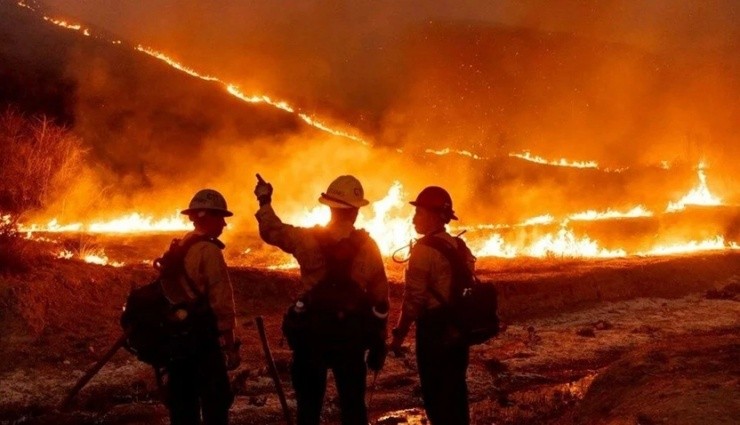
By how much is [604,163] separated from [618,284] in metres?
30.9

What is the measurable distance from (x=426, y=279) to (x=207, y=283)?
1.61 m

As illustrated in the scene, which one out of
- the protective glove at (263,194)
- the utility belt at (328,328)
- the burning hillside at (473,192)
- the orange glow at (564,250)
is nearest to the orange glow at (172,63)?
the burning hillside at (473,192)

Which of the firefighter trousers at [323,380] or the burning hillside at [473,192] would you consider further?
the burning hillside at [473,192]

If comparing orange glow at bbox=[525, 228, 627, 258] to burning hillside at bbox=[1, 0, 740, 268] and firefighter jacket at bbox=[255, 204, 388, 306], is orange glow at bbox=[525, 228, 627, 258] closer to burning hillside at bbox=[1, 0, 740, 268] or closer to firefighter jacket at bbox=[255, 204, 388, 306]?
burning hillside at bbox=[1, 0, 740, 268]

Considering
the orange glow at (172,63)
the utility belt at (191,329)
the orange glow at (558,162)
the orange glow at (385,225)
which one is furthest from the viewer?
the orange glow at (172,63)

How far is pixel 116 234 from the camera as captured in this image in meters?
19.9

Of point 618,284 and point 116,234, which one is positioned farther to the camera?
point 116,234

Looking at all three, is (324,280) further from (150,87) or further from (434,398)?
(150,87)

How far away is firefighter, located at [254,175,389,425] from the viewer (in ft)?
14.5

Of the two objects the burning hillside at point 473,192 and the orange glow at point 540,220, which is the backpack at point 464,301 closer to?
the burning hillside at point 473,192

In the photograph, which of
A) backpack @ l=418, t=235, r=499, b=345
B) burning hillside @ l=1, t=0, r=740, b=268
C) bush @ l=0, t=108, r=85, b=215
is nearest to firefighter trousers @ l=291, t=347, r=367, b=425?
backpack @ l=418, t=235, r=499, b=345

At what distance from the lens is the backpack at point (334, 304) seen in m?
4.40

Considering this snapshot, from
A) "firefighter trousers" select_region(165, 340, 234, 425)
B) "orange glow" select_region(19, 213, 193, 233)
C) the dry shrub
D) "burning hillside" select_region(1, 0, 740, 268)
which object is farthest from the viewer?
"burning hillside" select_region(1, 0, 740, 268)

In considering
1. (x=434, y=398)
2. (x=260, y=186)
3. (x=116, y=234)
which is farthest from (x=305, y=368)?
(x=116, y=234)
